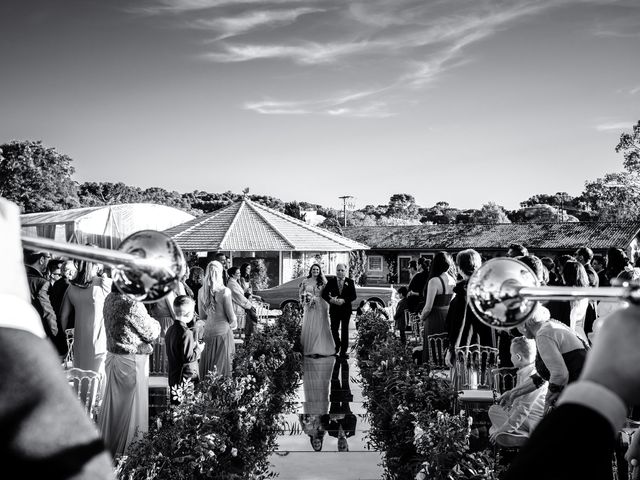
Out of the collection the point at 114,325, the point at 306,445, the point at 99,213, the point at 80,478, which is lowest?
the point at 306,445

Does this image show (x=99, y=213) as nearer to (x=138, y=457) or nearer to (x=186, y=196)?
(x=138, y=457)

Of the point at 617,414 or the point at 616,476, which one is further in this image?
the point at 616,476

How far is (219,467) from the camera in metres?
4.97

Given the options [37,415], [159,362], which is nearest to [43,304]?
[159,362]

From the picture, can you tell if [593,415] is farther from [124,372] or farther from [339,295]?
[339,295]

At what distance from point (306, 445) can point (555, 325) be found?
4112mm

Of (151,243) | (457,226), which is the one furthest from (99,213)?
(457,226)

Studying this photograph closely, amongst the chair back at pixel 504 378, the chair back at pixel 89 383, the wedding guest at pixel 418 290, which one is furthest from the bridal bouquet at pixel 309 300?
the chair back at pixel 89 383

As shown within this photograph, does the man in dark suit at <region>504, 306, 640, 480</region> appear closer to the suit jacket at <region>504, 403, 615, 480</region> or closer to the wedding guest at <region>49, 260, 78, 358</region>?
the suit jacket at <region>504, 403, 615, 480</region>

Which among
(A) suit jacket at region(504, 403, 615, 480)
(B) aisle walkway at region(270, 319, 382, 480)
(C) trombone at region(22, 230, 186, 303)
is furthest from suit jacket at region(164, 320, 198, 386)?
(A) suit jacket at region(504, 403, 615, 480)

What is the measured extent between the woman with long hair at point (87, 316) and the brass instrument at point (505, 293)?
20.8ft

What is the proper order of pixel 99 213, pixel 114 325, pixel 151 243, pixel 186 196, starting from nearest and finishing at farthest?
pixel 151 243 < pixel 114 325 < pixel 99 213 < pixel 186 196

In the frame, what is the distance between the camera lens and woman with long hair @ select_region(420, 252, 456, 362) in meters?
8.46

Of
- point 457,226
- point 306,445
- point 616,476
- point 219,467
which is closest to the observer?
point 616,476
